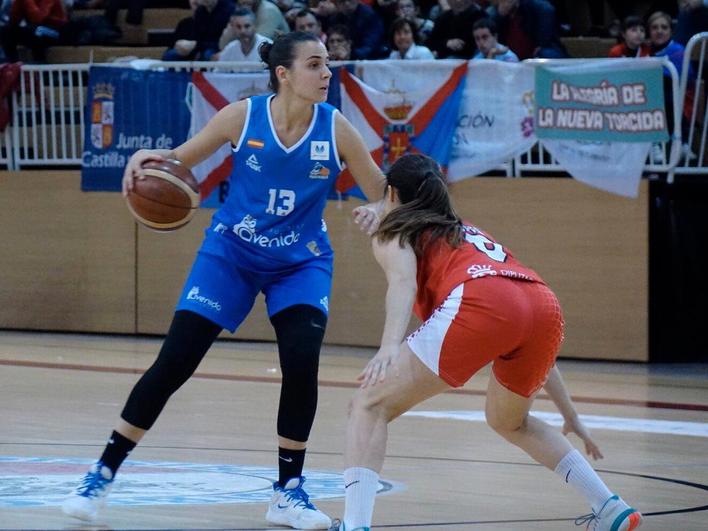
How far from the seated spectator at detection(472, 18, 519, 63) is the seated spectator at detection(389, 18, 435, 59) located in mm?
703

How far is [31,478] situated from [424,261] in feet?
7.72

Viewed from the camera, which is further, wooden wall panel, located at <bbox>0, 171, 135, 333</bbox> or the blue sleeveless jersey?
wooden wall panel, located at <bbox>0, 171, 135, 333</bbox>

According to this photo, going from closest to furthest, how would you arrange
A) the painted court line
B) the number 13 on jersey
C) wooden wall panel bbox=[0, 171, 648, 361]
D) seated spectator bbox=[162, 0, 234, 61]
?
the number 13 on jersey, the painted court line, wooden wall panel bbox=[0, 171, 648, 361], seated spectator bbox=[162, 0, 234, 61]

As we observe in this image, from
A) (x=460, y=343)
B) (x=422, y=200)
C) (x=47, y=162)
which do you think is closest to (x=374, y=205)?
(x=422, y=200)

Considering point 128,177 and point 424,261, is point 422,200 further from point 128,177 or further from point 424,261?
point 128,177

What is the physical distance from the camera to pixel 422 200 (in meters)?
5.42

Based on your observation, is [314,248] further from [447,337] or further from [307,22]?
[307,22]

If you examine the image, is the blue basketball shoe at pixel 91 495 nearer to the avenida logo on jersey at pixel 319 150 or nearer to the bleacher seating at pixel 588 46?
the avenida logo on jersey at pixel 319 150

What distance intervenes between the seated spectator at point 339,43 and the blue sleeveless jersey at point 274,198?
27.1 feet

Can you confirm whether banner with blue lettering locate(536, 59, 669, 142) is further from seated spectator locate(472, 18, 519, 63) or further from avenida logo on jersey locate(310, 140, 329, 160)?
avenida logo on jersey locate(310, 140, 329, 160)

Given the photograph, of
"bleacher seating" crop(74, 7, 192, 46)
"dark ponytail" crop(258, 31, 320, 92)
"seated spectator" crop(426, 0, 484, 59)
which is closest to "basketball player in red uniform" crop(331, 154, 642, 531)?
"dark ponytail" crop(258, 31, 320, 92)

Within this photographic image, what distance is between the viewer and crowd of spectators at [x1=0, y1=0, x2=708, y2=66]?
45.1 feet

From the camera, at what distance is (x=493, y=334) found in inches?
206

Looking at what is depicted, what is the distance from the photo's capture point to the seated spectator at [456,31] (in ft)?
47.6
